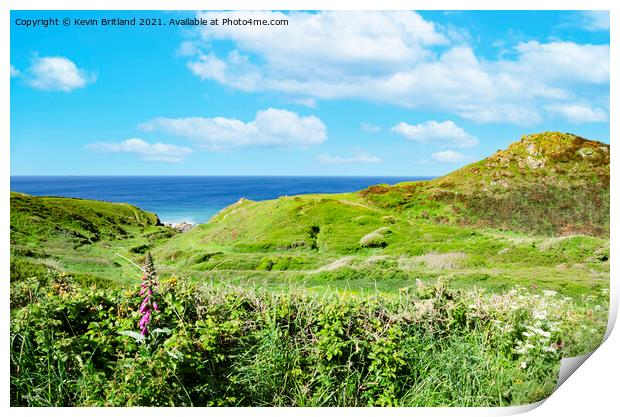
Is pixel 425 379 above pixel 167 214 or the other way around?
the other way around

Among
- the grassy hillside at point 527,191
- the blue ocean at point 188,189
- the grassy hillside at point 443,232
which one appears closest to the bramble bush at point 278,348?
the grassy hillside at point 443,232

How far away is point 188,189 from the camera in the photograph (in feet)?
19.3

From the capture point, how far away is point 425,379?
4172mm

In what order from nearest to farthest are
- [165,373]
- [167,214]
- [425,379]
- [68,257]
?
[165,373]
[425,379]
[68,257]
[167,214]

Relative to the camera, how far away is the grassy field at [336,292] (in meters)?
3.88

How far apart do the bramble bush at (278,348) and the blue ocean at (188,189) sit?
3.64ft

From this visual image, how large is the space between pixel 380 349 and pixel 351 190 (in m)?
2.63

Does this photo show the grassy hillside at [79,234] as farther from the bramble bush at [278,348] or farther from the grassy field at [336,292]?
the bramble bush at [278,348]

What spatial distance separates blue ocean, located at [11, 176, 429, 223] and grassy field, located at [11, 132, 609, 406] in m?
0.12

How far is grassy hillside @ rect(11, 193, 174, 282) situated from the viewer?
191 inches

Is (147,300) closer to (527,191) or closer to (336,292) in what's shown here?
(336,292)
